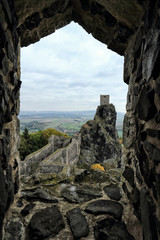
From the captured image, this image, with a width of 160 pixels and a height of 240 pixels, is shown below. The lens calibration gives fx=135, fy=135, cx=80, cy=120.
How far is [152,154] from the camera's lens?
138 centimetres

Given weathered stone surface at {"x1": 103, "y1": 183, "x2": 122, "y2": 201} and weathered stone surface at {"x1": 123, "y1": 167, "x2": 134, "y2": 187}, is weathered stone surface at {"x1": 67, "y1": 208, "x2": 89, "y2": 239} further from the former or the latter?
weathered stone surface at {"x1": 123, "y1": 167, "x2": 134, "y2": 187}

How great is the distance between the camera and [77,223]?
1979mm

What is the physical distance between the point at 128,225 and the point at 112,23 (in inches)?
124

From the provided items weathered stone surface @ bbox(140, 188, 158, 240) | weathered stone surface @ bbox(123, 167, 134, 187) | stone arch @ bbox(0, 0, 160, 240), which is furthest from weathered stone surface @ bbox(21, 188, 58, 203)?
weathered stone surface @ bbox(140, 188, 158, 240)

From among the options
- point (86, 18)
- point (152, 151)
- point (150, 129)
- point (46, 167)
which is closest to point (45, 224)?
point (152, 151)

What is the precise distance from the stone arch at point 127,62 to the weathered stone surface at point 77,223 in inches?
29.9

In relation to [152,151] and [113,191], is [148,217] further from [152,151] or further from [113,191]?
[113,191]

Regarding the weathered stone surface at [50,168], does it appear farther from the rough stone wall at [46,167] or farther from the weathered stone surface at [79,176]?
the weathered stone surface at [79,176]

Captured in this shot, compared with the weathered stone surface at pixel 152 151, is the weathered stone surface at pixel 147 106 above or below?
above

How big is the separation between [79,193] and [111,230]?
0.97 meters

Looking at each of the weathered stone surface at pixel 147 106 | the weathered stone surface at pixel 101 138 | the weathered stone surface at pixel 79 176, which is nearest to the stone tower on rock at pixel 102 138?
the weathered stone surface at pixel 101 138

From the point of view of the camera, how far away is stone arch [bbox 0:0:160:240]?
1.38m

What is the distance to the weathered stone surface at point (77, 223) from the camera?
184 centimetres

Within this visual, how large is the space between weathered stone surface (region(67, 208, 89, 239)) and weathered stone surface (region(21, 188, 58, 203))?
1.49ft
